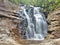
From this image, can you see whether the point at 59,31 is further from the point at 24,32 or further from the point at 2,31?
the point at 24,32

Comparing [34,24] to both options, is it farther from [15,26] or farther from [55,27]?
[55,27]

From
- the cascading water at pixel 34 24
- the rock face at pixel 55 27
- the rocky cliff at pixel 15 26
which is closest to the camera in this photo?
the rocky cliff at pixel 15 26

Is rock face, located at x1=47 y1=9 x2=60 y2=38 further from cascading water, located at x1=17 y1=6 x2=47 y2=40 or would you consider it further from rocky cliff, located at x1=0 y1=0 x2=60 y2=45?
cascading water, located at x1=17 y1=6 x2=47 y2=40

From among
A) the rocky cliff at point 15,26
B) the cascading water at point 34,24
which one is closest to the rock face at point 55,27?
the rocky cliff at point 15,26

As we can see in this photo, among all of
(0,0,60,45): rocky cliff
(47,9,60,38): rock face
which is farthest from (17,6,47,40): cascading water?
(47,9,60,38): rock face

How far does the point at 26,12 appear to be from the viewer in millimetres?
25797

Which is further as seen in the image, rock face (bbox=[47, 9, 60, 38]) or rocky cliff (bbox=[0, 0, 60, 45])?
rock face (bbox=[47, 9, 60, 38])

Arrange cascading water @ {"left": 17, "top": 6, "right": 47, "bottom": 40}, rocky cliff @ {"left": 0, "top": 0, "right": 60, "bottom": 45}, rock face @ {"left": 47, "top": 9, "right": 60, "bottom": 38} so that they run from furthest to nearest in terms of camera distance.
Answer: cascading water @ {"left": 17, "top": 6, "right": 47, "bottom": 40} → rock face @ {"left": 47, "top": 9, "right": 60, "bottom": 38} → rocky cliff @ {"left": 0, "top": 0, "right": 60, "bottom": 45}

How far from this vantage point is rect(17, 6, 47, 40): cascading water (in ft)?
78.0

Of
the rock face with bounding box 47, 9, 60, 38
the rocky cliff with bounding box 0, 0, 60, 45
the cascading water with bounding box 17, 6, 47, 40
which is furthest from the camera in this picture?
the cascading water with bounding box 17, 6, 47, 40

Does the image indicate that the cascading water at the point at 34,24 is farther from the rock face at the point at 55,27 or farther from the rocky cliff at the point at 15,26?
the rock face at the point at 55,27

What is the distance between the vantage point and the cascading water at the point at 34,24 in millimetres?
23766

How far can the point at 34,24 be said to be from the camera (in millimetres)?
25125

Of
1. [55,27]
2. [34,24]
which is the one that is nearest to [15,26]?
[55,27]
